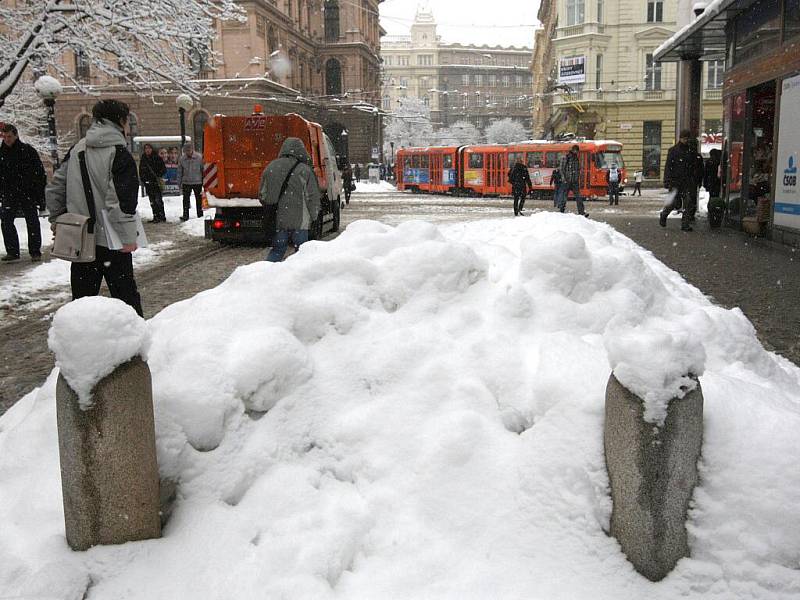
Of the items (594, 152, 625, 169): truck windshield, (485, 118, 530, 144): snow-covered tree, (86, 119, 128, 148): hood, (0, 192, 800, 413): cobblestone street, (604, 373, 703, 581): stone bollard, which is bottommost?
(0, 192, 800, 413): cobblestone street

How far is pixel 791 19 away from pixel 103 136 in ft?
36.0

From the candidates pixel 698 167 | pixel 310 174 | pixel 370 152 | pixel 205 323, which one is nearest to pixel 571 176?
pixel 698 167

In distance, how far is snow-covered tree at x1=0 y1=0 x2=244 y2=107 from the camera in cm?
1505

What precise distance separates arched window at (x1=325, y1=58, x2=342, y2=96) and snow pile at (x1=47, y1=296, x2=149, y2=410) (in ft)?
228

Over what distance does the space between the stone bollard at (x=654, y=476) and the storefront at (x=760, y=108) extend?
35.4 ft

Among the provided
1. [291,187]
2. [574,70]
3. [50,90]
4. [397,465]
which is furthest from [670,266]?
[574,70]

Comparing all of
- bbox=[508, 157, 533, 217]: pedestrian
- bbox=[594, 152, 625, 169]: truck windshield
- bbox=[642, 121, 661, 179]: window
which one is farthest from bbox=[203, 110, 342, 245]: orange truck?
bbox=[642, 121, 661, 179]: window

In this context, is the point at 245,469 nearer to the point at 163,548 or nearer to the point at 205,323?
the point at 163,548

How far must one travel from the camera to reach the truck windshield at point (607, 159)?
35.2m

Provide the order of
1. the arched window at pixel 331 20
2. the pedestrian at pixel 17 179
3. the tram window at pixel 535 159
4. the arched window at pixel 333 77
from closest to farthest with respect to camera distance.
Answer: the pedestrian at pixel 17 179 < the tram window at pixel 535 159 < the arched window at pixel 333 77 < the arched window at pixel 331 20

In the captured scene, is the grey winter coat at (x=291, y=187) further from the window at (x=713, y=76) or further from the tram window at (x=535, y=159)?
the window at (x=713, y=76)

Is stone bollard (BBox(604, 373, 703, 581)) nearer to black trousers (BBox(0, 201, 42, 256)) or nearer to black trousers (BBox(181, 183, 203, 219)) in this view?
black trousers (BBox(0, 201, 42, 256))

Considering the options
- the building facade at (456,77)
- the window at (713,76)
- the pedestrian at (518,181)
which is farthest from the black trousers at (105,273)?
the building facade at (456,77)

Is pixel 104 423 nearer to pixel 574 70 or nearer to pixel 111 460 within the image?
pixel 111 460
